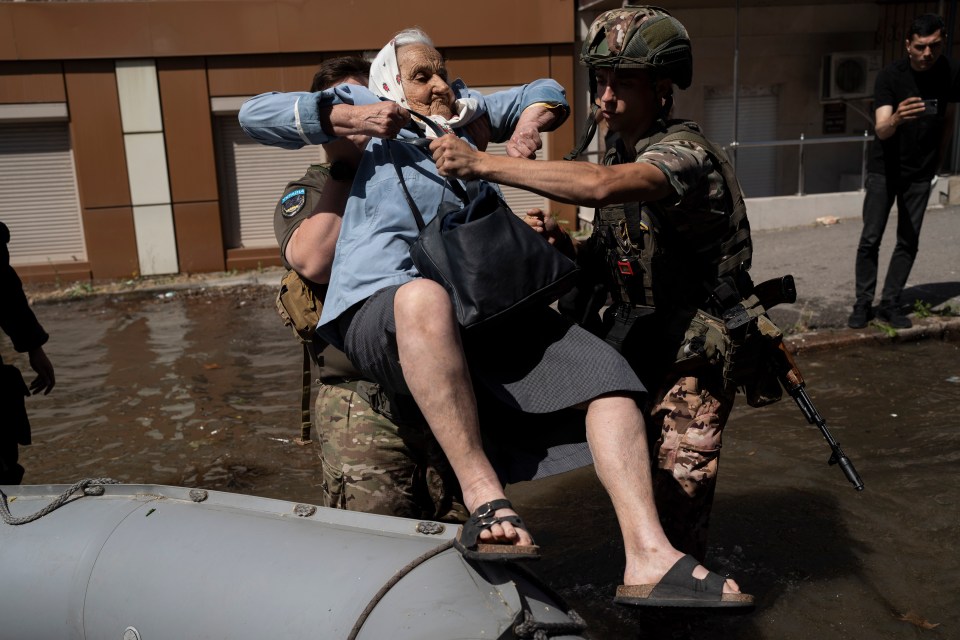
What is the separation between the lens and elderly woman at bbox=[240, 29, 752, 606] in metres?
2.27

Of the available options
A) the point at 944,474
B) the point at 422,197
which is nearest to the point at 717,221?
the point at 422,197

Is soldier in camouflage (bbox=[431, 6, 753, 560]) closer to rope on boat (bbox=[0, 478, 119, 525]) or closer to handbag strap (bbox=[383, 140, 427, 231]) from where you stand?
handbag strap (bbox=[383, 140, 427, 231])

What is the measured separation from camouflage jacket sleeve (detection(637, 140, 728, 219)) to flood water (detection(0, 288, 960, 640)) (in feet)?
4.31

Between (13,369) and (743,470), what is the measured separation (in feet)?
12.4

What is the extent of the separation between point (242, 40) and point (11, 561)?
31.3 ft

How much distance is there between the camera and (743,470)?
5.07 metres

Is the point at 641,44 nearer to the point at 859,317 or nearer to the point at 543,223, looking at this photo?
the point at 543,223

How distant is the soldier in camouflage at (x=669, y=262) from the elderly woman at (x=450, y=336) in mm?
306

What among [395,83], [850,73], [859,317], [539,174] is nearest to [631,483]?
[539,174]

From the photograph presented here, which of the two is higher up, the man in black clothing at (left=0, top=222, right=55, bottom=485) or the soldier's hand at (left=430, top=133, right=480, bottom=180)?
the soldier's hand at (left=430, top=133, right=480, bottom=180)

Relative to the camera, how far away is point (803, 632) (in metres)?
3.57

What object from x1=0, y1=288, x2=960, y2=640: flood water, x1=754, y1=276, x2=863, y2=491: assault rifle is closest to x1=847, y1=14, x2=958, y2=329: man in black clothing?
x1=0, y1=288, x2=960, y2=640: flood water

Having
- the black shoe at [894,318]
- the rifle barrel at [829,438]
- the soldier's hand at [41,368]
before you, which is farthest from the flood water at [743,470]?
the soldier's hand at [41,368]

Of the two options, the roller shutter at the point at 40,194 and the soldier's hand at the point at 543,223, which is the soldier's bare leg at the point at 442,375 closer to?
the soldier's hand at the point at 543,223
